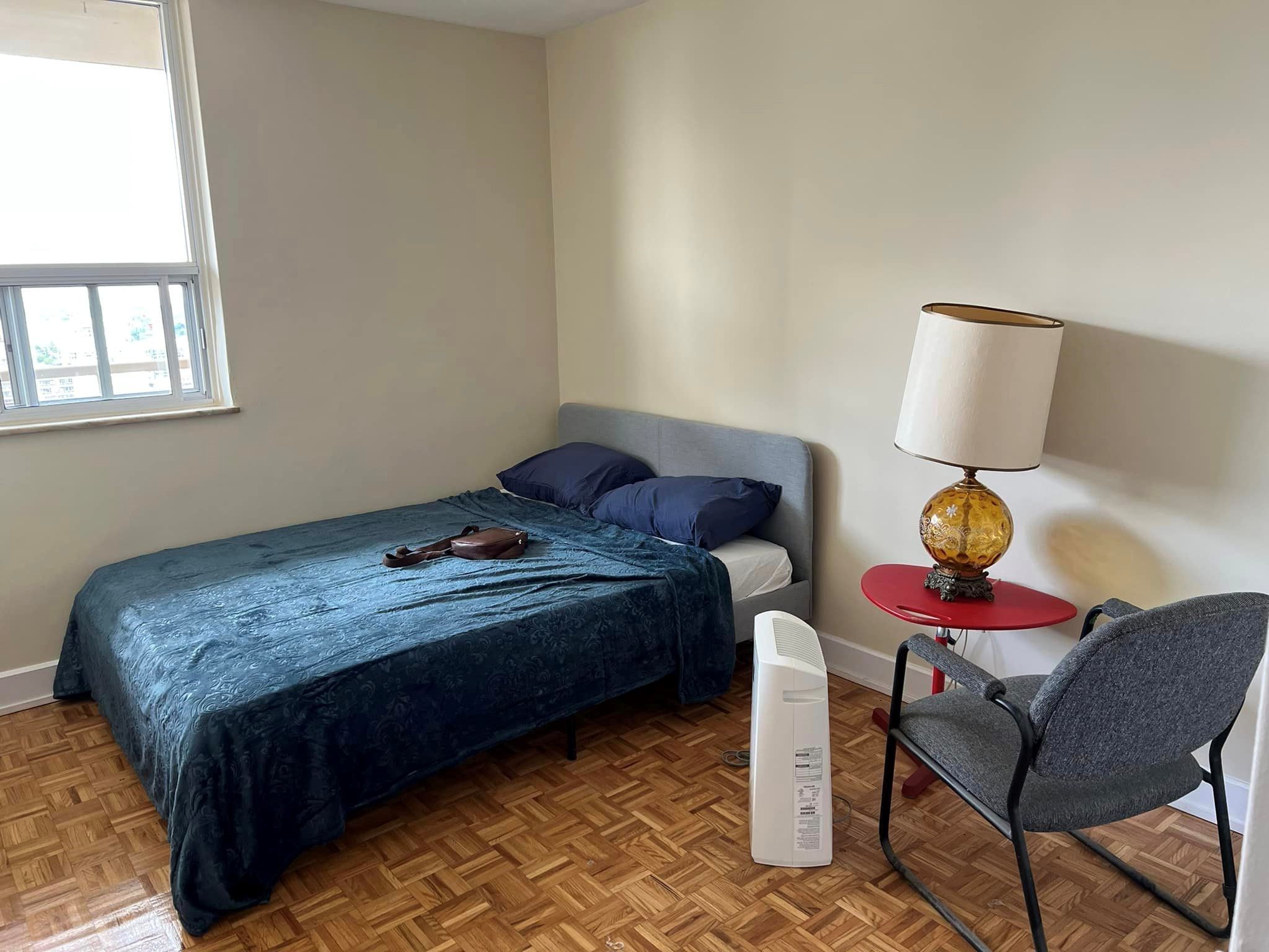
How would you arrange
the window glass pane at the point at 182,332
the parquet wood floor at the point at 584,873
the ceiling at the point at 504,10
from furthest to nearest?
the ceiling at the point at 504,10, the window glass pane at the point at 182,332, the parquet wood floor at the point at 584,873

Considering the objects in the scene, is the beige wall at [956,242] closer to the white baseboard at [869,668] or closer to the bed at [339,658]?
the white baseboard at [869,668]

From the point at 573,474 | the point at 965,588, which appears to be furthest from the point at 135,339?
the point at 965,588

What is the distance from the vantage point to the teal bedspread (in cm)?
213

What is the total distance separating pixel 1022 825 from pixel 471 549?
198 cm

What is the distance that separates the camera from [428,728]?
95.4 inches

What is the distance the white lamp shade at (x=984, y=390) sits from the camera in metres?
2.33

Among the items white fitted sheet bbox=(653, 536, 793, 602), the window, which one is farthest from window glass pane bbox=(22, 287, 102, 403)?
white fitted sheet bbox=(653, 536, 793, 602)

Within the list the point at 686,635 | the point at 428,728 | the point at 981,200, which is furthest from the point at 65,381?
the point at 981,200

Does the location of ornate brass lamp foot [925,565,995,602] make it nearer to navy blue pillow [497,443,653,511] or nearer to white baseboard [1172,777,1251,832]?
white baseboard [1172,777,1251,832]

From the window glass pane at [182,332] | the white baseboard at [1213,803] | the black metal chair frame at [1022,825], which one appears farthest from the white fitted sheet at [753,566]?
the window glass pane at [182,332]

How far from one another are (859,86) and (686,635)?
1.91 m

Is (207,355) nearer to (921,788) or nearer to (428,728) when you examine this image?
(428,728)

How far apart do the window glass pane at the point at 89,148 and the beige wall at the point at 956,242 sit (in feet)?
5.60

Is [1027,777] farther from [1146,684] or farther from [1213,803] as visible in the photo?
[1213,803]
